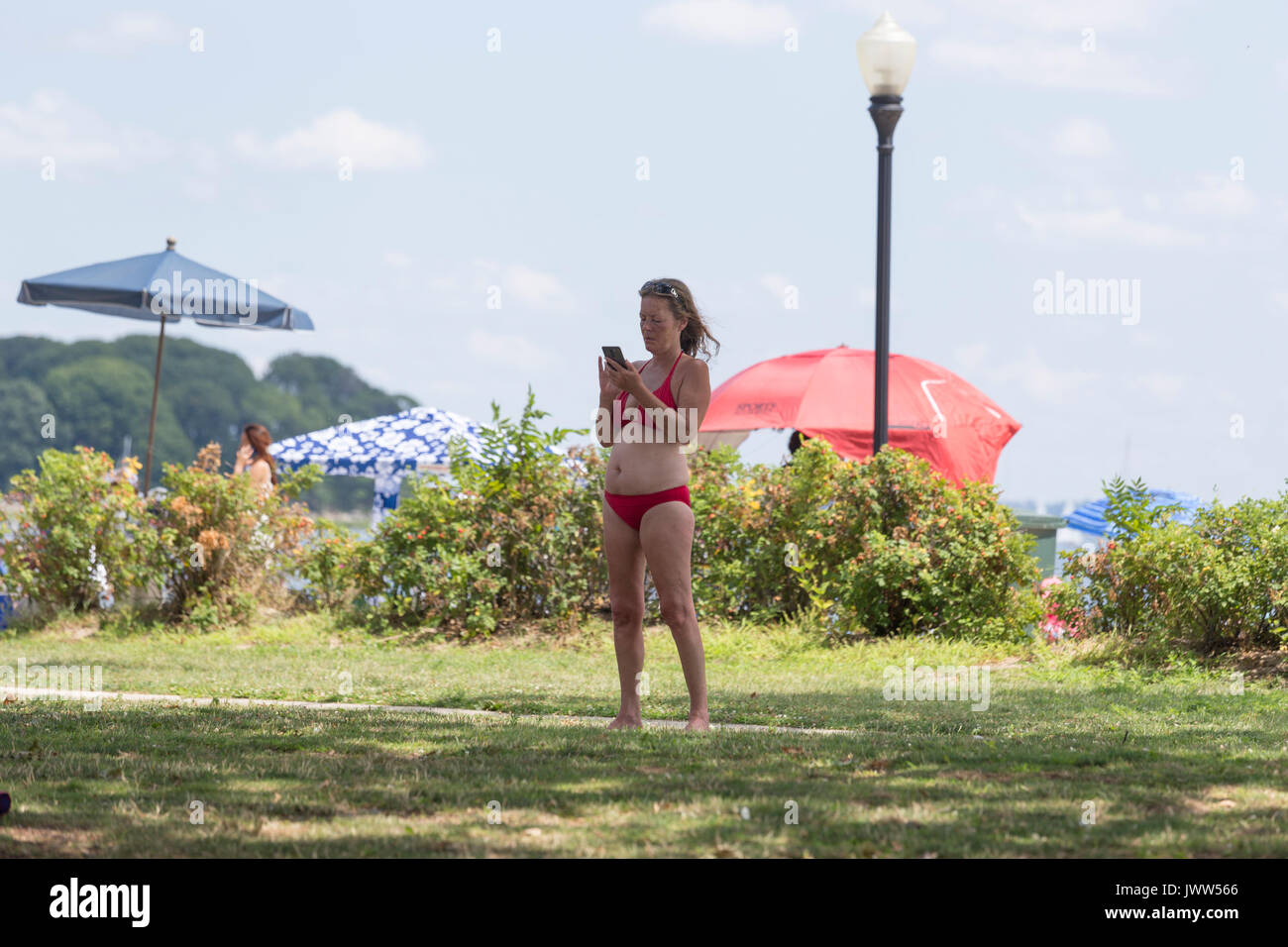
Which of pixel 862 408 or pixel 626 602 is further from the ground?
pixel 862 408

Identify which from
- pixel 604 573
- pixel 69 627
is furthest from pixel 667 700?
pixel 69 627

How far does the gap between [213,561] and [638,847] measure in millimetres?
10171

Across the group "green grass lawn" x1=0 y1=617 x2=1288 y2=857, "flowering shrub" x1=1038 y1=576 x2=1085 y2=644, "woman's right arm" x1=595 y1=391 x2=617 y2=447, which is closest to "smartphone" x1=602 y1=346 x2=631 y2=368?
"woman's right arm" x1=595 y1=391 x2=617 y2=447

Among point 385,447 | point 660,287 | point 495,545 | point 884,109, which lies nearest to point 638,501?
point 660,287

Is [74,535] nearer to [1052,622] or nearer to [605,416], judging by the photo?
[605,416]

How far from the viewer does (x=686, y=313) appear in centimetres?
598

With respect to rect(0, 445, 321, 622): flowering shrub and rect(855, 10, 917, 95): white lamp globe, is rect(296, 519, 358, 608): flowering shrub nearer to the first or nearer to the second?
rect(0, 445, 321, 622): flowering shrub

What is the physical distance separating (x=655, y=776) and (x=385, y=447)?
1704 cm

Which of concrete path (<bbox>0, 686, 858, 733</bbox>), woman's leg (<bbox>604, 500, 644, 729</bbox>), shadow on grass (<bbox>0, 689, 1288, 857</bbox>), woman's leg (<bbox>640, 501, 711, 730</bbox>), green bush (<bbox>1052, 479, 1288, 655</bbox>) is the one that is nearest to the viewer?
shadow on grass (<bbox>0, 689, 1288, 857</bbox>)

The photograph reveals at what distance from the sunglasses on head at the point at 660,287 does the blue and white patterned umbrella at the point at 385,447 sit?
14.5 m

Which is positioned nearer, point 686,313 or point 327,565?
point 686,313

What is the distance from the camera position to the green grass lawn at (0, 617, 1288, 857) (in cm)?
371

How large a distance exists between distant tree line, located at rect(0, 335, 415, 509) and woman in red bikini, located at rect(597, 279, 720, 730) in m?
121

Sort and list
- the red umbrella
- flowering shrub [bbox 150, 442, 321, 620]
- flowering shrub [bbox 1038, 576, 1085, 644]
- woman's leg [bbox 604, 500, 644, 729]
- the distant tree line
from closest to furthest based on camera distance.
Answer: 1. woman's leg [bbox 604, 500, 644, 729]
2. flowering shrub [bbox 1038, 576, 1085, 644]
3. flowering shrub [bbox 150, 442, 321, 620]
4. the red umbrella
5. the distant tree line
